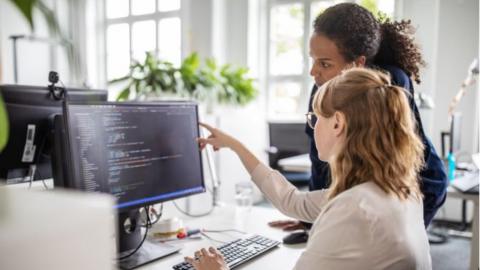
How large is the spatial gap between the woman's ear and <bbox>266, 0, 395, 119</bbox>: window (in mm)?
4114

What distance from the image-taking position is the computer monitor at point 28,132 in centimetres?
121

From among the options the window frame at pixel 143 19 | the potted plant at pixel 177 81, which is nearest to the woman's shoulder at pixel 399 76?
the potted plant at pixel 177 81

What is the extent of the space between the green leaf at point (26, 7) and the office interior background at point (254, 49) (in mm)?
2965

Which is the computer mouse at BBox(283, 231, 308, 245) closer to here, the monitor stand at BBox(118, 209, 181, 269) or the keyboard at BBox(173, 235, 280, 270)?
the keyboard at BBox(173, 235, 280, 270)

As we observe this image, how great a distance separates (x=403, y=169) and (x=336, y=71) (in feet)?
1.72

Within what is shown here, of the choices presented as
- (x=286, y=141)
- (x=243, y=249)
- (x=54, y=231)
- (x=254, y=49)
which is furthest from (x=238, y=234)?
(x=254, y=49)

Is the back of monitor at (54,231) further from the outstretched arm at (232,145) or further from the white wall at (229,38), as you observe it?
the white wall at (229,38)

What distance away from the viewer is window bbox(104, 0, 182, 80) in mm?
5340

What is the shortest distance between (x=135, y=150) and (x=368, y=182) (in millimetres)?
656

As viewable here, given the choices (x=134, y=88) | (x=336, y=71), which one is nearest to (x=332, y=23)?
(x=336, y=71)

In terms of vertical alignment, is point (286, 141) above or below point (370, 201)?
below

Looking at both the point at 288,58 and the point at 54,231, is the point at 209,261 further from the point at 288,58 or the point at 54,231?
the point at 288,58

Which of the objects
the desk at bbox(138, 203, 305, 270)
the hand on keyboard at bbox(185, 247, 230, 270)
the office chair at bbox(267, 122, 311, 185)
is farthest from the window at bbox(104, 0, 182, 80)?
the hand on keyboard at bbox(185, 247, 230, 270)

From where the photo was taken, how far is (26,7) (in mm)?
338
